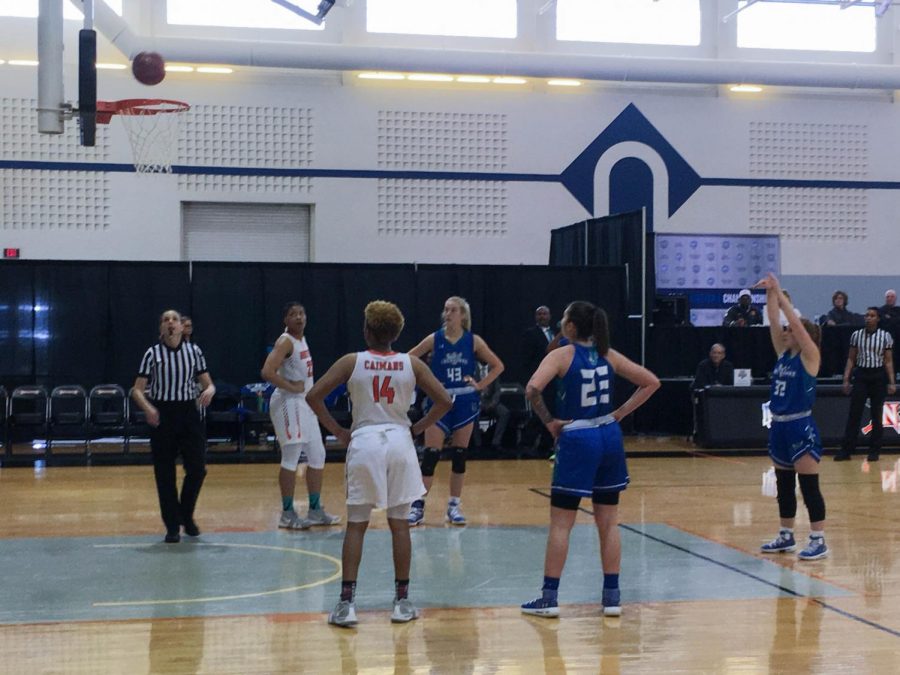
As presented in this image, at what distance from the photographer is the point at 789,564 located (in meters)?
8.36

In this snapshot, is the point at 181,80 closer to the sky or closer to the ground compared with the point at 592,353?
closer to the sky

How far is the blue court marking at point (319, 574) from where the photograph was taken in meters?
7.11

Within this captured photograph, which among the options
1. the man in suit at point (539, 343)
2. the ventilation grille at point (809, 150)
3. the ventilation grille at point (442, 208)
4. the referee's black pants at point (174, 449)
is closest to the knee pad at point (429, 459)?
the referee's black pants at point (174, 449)

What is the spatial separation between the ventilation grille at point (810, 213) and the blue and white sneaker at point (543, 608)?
16232mm

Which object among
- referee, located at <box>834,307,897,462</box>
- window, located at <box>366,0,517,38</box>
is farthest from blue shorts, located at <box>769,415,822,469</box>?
window, located at <box>366,0,517,38</box>

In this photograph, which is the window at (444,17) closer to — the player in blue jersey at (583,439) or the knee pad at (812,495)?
the knee pad at (812,495)

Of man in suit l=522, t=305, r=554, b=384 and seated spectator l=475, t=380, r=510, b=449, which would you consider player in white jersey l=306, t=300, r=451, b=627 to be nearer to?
man in suit l=522, t=305, r=554, b=384

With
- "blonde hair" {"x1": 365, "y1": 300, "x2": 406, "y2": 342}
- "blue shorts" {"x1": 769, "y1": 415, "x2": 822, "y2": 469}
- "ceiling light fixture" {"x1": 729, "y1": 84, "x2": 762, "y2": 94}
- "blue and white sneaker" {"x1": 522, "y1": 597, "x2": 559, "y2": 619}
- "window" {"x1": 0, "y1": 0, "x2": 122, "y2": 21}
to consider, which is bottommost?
"blue and white sneaker" {"x1": 522, "y1": 597, "x2": 559, "y2": 619}

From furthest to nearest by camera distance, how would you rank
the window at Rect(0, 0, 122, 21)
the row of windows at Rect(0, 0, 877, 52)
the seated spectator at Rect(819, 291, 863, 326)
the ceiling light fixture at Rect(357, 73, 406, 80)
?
1. the ceiling light fixture at Rect(357, 73, 406, 80)
2. the row of windows at Rect(0, 0, 877, 52)
3. the seated spectator at Rect(819, 291, 863, 326)
4. the window at Rect(0, 0, 122, 21)

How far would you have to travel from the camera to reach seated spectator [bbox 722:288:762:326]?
1912 cm

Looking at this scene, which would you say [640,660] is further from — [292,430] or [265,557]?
[292,430]

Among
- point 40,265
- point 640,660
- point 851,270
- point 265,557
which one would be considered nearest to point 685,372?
point 851,270

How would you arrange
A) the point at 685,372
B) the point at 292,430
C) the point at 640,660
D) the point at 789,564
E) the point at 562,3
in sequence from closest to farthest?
the point at 640,660 → the point at 789,564 → the point at 292,430 → the point at 685,372 → the point at 562,3

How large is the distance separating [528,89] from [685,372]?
5.88 metres
